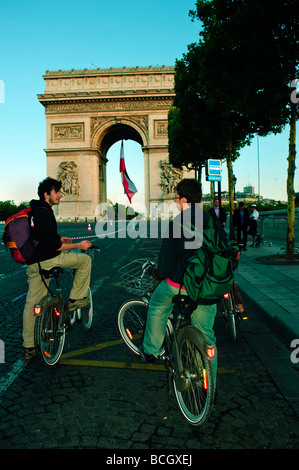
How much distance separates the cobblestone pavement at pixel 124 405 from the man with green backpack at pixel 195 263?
48 cm

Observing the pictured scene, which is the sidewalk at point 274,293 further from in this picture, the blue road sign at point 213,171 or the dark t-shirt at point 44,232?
the blue road sign at point 213,171

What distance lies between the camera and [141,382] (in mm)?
3291

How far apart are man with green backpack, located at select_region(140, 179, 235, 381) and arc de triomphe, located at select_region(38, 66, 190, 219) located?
37801 millimetres

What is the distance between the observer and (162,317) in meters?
3.07

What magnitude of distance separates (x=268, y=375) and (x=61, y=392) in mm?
1772

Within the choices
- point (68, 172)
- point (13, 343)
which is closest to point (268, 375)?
point (13, 343)

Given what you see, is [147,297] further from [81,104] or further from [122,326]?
[81,104]

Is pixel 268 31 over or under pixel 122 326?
over

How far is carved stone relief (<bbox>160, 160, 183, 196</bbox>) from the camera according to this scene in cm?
4012

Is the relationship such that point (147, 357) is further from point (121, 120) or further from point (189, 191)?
point (121, 120)

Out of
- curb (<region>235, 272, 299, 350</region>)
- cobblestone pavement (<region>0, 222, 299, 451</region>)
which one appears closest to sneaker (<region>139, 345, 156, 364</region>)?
cobblestone pavement (<region>0, 222, 299, 451</region>)

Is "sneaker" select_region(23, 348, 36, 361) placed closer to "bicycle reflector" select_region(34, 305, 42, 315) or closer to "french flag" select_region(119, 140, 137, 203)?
"bicycle reflector" select_region(34, 305, 42, 315)

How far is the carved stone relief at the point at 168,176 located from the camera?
4012cm

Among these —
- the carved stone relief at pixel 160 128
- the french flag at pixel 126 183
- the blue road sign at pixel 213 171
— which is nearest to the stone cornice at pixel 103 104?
the carved stone relief at pixel 160 128
